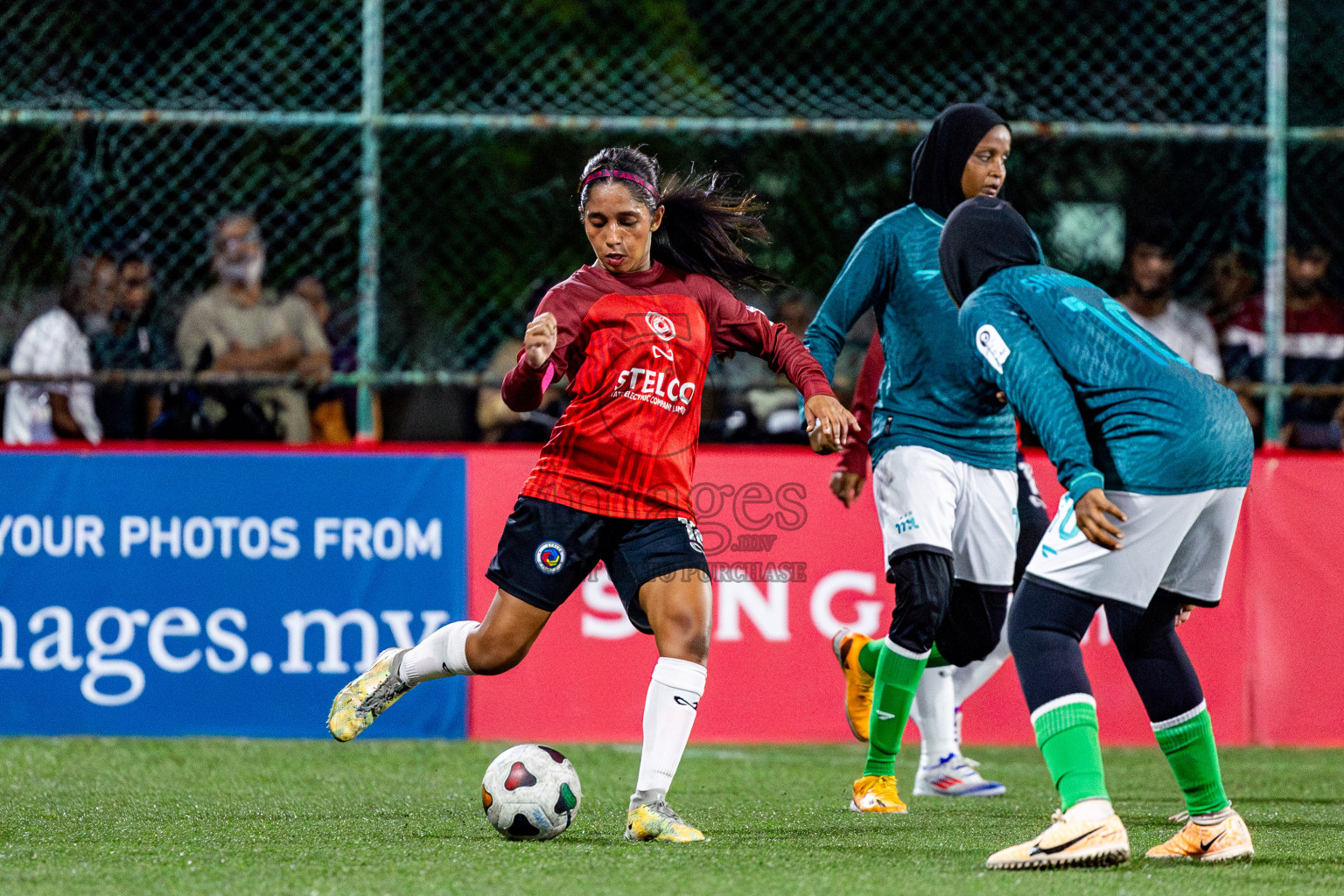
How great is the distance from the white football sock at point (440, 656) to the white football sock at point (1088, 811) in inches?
67.6

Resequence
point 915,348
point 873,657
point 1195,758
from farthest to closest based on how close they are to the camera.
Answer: point 873,657
point 915,348
point 1195,758

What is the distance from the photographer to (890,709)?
531cm

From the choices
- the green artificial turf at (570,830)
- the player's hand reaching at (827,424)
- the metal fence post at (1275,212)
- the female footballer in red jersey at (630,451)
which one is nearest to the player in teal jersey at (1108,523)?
the green artificial turf at (570,830)

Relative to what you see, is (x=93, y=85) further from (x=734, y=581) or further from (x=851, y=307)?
(x=851, y=307)

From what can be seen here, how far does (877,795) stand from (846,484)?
1.02 m

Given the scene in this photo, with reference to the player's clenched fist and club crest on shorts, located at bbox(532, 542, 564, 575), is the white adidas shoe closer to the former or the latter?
club crest on shorts, located at bbox(532, 542, 564, 575)

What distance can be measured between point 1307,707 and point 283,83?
5.86 m

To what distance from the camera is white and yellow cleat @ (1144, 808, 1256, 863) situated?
4.14 m

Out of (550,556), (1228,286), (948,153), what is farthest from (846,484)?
(1228,286)

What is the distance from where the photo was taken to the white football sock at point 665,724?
14.6 ft

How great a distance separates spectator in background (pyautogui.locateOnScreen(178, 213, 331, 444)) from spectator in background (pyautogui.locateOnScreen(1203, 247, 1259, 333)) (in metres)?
4.11

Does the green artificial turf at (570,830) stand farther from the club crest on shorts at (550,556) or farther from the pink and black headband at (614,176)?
the pink and black headband at (614,176)

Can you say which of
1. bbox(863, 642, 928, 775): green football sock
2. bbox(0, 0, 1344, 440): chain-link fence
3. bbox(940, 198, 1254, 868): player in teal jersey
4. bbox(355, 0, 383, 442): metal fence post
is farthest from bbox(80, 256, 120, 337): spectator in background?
bbox(940, 198, 1254, 868): player in teal jersey

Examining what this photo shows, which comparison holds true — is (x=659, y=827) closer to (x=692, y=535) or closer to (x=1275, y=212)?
(x=692, y=535)
